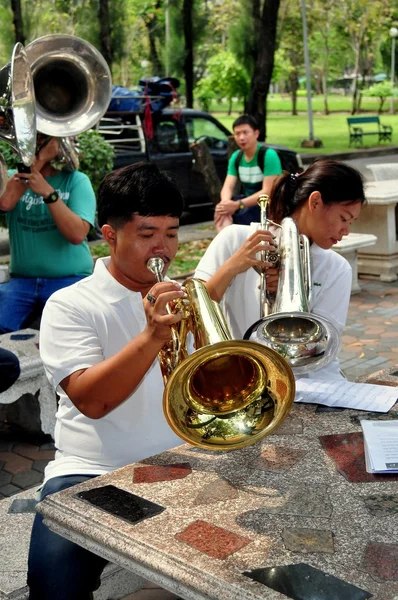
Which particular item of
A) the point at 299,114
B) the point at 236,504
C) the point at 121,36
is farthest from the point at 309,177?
the point at 299,114

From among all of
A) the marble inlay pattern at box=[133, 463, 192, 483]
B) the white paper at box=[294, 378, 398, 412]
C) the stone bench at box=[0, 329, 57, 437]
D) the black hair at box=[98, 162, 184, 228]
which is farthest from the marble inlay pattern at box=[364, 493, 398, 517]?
the stone bench at box=[0, 329, 57, 437]

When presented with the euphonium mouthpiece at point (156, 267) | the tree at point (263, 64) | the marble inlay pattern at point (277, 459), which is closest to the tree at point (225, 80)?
the tree at point (263, 64)

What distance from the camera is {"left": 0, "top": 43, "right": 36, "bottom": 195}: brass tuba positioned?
3613mm

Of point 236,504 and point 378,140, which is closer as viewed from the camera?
point 236,504

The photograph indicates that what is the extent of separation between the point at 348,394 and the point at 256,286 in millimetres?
679

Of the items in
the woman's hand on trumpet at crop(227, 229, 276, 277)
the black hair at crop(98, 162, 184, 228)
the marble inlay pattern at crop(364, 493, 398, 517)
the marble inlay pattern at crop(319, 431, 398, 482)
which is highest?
the black hair at crop(98, 162, 184, 228)

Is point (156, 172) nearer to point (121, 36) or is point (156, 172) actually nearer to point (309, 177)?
point (309, 177)

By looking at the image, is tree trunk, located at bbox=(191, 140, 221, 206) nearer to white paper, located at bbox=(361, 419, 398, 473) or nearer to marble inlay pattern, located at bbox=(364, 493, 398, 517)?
white paper, located at bbox=(361, 419, 398, 473)

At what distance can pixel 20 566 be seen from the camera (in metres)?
2.23

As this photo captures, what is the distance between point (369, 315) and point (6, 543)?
168 inches

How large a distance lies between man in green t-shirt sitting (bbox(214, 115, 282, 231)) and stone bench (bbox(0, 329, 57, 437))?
8.98ft

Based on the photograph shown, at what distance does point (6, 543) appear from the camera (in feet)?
7.72

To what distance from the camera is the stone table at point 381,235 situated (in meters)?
7.26

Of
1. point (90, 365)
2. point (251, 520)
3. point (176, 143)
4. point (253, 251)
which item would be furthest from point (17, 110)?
point (176, 143)
